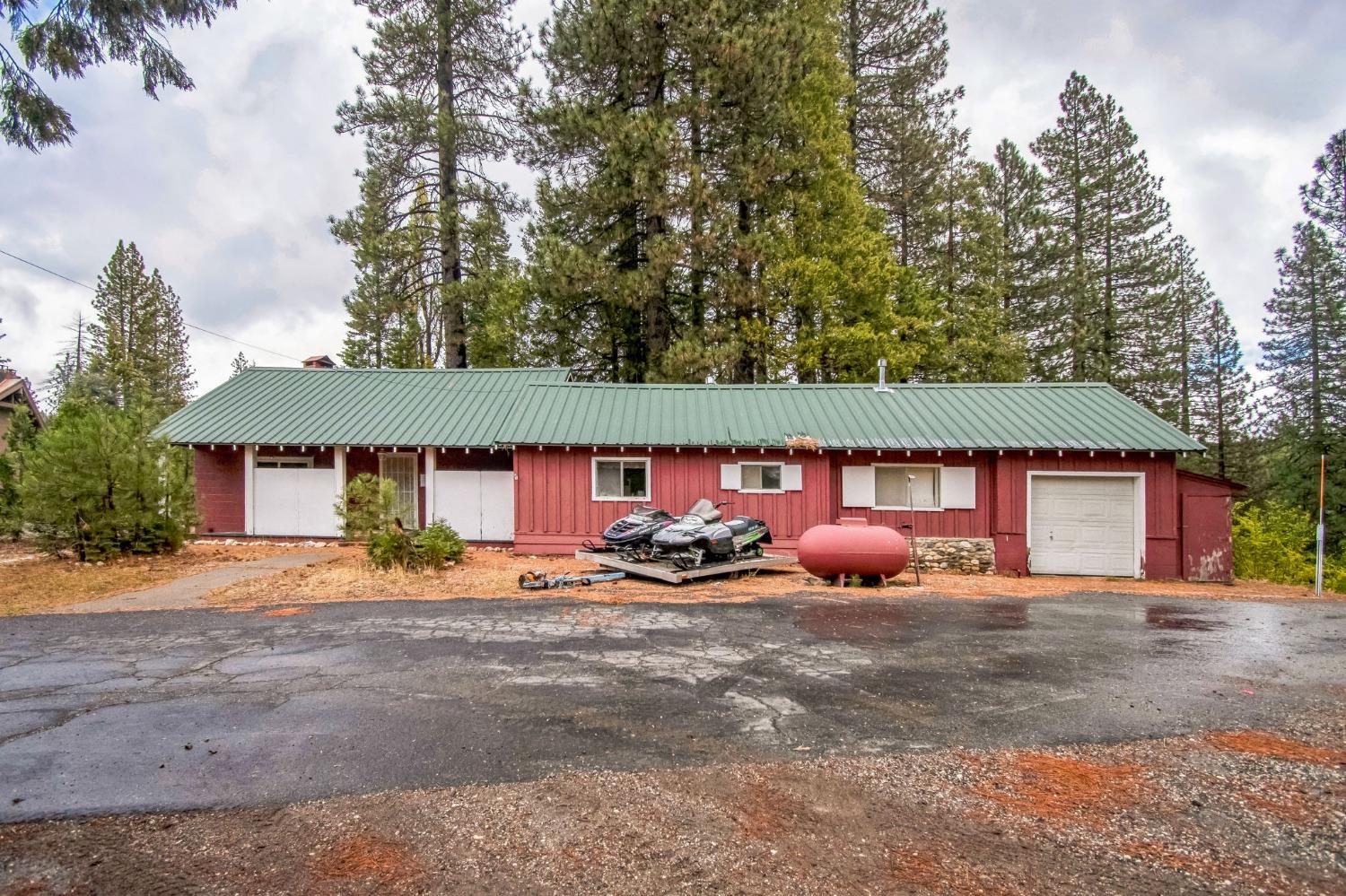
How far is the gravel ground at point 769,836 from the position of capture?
8.66 feet

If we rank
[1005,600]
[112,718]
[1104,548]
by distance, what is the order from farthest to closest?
[1104,548], [1005,600], [112,718]

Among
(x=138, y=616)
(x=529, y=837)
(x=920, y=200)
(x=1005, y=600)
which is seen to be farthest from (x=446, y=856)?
(x=920, y=200)

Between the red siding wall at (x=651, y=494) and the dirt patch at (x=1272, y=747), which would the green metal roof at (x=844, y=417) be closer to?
the red siding wall at (x=651, y=494)

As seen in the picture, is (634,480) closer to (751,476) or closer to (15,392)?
(751,476)

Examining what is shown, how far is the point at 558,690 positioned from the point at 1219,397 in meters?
36.7

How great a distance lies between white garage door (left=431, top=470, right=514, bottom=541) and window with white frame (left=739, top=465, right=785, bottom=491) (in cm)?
556

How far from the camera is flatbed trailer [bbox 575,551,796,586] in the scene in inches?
414

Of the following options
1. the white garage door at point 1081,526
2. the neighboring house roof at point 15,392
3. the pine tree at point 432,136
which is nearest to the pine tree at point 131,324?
the neighboring house roof at point 15,392

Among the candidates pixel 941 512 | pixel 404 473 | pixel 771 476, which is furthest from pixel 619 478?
pixel 941 512

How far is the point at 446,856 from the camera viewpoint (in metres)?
2.81

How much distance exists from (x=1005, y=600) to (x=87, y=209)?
22.5m

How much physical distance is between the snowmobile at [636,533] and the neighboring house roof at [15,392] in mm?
26476

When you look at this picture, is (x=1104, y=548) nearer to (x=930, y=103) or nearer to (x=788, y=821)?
(x=788, y=821)

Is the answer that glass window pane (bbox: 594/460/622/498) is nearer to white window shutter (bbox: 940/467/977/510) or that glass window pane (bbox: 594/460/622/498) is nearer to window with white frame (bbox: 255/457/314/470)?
white window shutter (bbox: 940/467/977/510)
